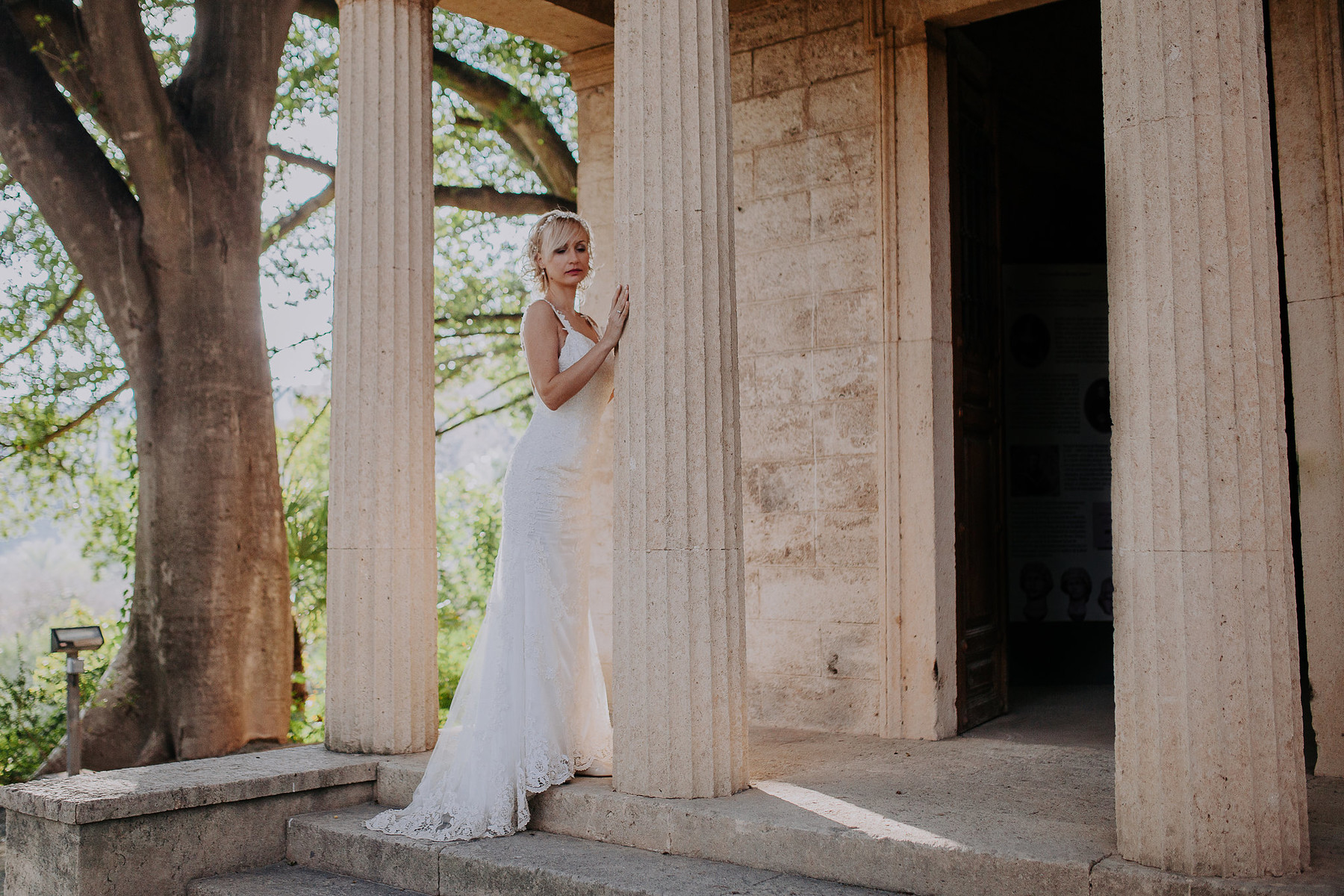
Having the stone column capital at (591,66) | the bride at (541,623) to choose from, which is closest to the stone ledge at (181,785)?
the bride at (541,623)

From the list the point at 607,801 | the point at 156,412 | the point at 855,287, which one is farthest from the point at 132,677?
the point at 855,287

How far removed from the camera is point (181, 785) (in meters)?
4.53

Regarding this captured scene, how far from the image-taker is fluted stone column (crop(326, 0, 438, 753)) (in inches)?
207

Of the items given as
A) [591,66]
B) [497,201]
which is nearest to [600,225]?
[591,66]

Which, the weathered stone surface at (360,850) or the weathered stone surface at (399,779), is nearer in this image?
the weathered stone surface at (360,850)

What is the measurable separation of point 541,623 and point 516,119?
271 inches

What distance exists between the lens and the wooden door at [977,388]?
6.07 meters

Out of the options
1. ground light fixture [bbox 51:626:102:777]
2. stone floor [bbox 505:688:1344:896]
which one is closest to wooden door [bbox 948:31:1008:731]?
stone floor [bbox 505:688:1344:896]

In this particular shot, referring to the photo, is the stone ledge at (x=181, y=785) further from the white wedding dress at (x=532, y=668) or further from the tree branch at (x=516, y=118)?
the tree branch at (x=516, y=118)

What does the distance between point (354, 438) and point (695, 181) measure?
85.9 inches

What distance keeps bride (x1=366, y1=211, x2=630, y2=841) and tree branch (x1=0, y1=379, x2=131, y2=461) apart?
19.1ft

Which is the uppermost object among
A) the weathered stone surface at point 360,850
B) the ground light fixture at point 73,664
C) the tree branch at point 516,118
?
the tree branch at point 516,118

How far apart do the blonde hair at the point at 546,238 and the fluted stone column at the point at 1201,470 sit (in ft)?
7.57

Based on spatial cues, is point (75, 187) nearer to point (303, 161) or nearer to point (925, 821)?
point (303, 161)
